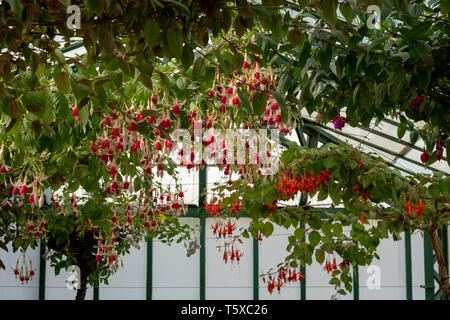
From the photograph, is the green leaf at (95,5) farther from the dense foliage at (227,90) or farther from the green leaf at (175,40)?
the green leaf at (175,40)

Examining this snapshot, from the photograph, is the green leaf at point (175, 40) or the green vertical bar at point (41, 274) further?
the green vertical bar at point (41, 274)

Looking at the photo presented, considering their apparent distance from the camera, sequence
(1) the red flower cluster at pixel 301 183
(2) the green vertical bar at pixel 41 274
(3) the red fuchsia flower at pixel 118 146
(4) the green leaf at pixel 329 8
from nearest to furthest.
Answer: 1. (4) the green leaf at pixel 329 8
2. (3) the red fuchsia flower at pixel 118 146
3. (1) the red flower cluster at pixel 301 183
4. (2) the green vertical bar at pixel 41 274

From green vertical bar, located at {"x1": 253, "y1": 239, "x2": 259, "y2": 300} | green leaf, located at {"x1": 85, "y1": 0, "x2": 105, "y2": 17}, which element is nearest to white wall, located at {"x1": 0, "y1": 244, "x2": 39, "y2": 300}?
green vertical bar, located at {"x1": 253, "y1": 239, "x2": 259, "y2": 300}

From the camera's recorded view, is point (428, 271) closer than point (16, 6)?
No

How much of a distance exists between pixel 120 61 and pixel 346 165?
1864mm

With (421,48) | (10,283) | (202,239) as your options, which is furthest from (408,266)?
(421,48)

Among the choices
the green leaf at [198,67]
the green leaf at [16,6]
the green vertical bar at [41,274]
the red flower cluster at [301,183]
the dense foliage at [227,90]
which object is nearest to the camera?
the green leaf at [16,6]

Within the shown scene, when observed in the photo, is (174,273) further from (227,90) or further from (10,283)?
(227,90)

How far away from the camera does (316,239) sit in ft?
11.1

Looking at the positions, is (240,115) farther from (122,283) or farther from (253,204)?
(122,283)

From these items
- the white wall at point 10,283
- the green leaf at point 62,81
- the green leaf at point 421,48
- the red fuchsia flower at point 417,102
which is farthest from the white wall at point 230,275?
the green leaf at point 62,81

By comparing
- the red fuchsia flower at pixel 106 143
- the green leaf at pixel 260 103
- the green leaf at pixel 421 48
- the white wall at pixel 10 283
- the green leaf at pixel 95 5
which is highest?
the green leaf at pixel 421 48

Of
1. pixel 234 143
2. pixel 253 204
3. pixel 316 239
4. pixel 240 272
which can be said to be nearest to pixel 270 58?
pixel 234 143

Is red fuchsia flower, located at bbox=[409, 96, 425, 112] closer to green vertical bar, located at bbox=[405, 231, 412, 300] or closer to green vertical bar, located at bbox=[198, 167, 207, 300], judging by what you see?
green vertical bar, located at bbox=[198, 167, 207, 300]
